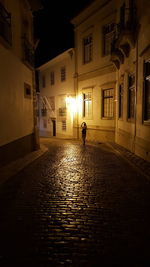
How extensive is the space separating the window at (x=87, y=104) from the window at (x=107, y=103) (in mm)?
1645

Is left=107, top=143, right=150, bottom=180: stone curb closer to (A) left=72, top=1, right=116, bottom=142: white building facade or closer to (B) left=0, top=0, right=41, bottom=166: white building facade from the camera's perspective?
(B) left=0, top=0, right=41, bottom=166: white building facade

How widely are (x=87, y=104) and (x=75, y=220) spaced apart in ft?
45.1

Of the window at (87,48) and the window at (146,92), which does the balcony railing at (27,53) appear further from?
the window at (87,48)

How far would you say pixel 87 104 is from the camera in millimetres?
16812

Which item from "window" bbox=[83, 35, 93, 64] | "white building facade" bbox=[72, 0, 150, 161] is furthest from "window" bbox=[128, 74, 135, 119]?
"window" bbox=[83, 35, 93, 64]

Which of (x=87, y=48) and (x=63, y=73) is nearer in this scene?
(x=87, y=48)

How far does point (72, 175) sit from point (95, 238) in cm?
343

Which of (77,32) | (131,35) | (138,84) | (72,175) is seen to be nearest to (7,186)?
(72,175)

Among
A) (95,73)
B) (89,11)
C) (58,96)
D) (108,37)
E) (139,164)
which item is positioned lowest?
(139,164)

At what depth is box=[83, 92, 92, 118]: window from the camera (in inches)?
645

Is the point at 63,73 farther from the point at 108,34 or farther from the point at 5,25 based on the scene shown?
the point at 5,25

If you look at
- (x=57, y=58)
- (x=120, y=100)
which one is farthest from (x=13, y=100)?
(x=57, y=58)

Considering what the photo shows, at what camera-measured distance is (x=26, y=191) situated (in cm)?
518

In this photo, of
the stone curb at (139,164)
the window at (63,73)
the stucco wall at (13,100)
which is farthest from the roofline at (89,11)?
the stone curb at (139,164)
